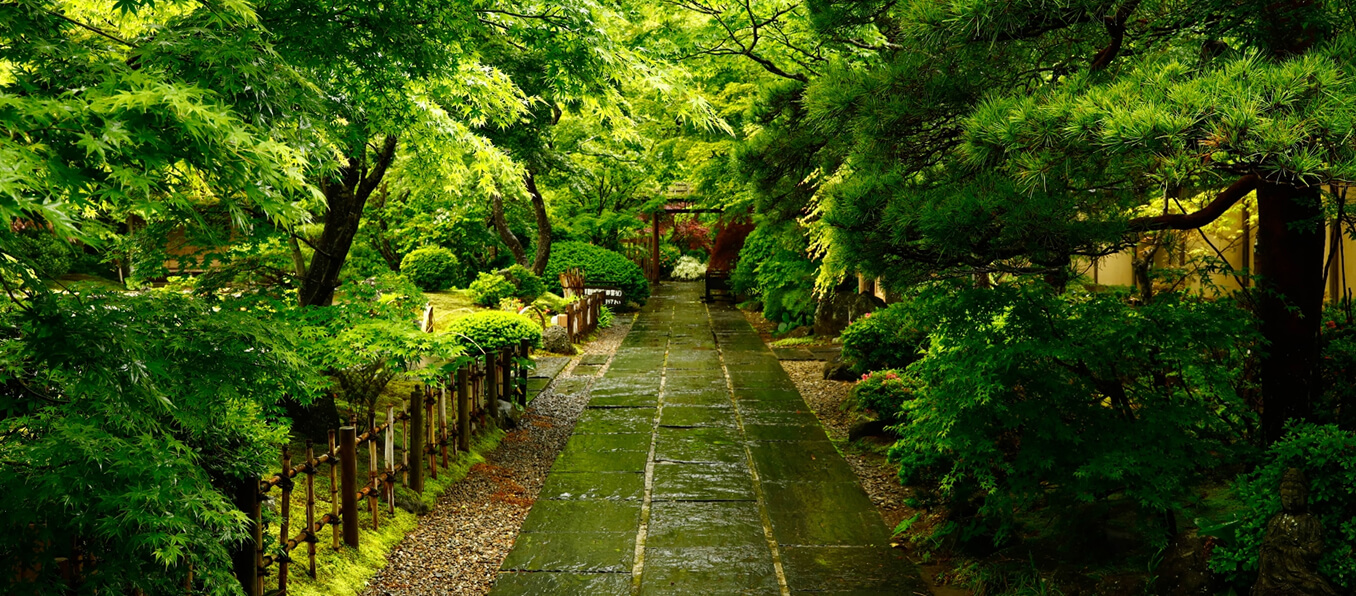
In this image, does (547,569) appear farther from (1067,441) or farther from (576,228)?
(576,228)

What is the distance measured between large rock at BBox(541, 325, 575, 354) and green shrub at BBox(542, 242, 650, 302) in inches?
244

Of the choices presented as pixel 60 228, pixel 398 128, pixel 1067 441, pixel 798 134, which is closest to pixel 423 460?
pixel 398 128

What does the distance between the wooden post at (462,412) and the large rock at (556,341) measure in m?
6.24

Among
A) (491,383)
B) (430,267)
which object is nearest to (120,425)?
(491,383)

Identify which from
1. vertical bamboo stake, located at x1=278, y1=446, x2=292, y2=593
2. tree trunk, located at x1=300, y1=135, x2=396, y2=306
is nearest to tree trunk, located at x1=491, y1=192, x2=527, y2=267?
tree trunk, located at x1=300, y1=135, x2=396, y2=306

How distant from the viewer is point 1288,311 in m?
4.17

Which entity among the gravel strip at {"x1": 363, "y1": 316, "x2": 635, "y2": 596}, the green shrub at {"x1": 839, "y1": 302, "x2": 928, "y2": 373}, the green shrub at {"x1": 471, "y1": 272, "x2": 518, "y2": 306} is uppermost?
the green shrub at {"x1": 471, "y1": 272, "x2": 518, "y2": 306}

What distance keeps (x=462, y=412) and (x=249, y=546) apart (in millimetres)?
3453

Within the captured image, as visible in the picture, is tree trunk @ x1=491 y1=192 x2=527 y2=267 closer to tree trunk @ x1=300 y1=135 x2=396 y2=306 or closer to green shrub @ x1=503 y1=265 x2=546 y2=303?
green shrub @ x1=503 y1=265 x2=546 y2=303

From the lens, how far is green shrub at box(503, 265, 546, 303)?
15.9 m

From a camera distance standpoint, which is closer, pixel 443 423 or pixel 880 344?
pixel 443 423

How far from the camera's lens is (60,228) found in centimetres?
178

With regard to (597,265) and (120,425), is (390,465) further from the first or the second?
(597,265)

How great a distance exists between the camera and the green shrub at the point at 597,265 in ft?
67.3
